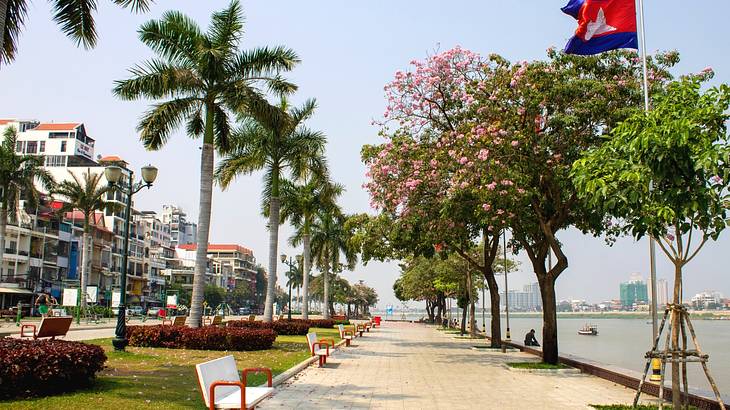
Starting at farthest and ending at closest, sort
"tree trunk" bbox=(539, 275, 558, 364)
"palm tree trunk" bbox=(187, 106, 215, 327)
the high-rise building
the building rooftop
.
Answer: the high-rise building → the building rooftop → "palm tree trunk" bbox=(187, 106, 215, 327) → "tree trunk" bbox=(539, 275, 558, 364)

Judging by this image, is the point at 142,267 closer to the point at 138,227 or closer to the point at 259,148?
the point at 138,227

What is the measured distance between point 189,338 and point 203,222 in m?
3.60

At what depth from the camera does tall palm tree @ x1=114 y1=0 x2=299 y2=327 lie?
20.5 metres

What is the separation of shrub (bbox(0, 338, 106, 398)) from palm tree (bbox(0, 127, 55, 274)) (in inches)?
1472

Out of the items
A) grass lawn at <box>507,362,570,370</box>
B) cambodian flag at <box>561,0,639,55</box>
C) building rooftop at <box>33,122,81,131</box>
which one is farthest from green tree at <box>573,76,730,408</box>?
building rooftop at <box>33,122,81,131</box>

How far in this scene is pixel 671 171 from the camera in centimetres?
914

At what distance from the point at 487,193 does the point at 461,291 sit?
3287cm

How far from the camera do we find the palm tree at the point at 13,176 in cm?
4378

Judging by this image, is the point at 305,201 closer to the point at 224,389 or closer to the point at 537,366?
the point at 537,366

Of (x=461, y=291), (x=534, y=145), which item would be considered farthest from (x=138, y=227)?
(x=534, y=145)

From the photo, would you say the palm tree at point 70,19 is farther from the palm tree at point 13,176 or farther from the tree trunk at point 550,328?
the palm tree at point 13,176

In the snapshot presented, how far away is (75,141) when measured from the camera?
9156 centimetres

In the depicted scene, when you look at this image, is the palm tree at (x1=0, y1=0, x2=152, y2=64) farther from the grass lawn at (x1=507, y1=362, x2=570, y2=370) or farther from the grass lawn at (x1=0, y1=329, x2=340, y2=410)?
the grass lawn at (x1=507, y1=362, x2=570, y2=370)

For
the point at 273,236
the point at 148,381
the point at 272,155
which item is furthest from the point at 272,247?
the point at 148,381
